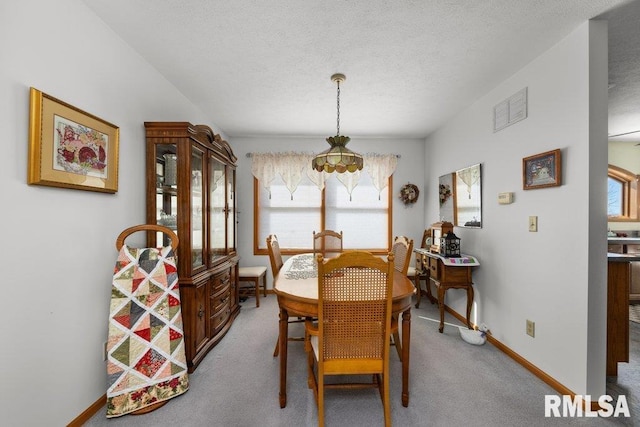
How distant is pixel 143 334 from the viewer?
69.1 inches

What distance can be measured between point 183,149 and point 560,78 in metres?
2.94

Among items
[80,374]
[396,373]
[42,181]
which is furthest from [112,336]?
[396,373]

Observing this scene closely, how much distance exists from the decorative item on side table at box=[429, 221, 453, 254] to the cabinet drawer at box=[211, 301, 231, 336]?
99.2 inches

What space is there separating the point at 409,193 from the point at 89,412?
4231 mm

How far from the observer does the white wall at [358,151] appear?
428 cm

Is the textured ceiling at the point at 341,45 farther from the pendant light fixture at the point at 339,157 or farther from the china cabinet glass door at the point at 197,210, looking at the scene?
the china cabinet glass door at the point at 197,210

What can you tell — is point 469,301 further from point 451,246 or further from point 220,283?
point 220,283

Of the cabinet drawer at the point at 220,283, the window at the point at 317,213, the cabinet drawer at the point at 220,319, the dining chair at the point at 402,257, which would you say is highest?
the window at the point at 317,213

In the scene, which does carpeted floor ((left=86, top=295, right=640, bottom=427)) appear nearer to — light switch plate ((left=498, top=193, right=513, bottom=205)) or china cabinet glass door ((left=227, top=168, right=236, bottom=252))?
china cabinet glass door ((left=227, top=168, right=236, bottom=252))

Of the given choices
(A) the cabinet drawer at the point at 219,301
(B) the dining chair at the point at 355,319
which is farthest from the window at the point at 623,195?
(A) the cabinet drawer at the point at 219,301

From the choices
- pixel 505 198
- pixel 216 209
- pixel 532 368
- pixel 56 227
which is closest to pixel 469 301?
pixel 532 368

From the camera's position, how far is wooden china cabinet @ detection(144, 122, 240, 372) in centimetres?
216

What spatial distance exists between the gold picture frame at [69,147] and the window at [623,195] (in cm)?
674

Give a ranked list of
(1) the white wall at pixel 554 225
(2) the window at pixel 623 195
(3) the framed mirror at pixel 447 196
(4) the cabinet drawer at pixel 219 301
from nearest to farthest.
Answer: (1) the white wall at pixel 554 225
(4) the cabinet drawer at pixel 219 301
(3) the framed mirror at pixel 447 196
(2) the window at pixel 623 195
